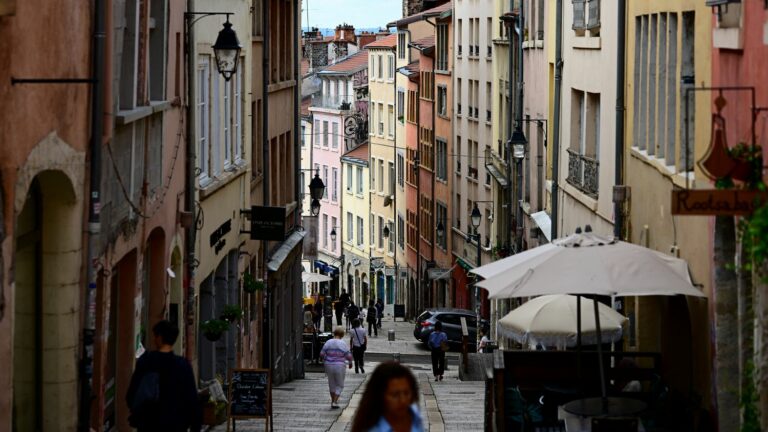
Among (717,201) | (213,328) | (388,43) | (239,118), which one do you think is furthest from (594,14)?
(388,43)

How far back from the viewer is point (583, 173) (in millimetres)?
27484

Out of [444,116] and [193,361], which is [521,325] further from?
[444,116]

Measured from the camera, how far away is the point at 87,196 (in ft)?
47.7

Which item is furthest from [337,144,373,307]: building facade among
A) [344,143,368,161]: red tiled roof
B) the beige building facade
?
the beige building facade

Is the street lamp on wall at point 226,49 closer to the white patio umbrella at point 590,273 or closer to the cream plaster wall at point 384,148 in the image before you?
the white patio umbrella at point 590,273

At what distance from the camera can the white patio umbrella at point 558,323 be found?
57.5ft

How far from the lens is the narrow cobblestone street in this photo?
69.5 feet

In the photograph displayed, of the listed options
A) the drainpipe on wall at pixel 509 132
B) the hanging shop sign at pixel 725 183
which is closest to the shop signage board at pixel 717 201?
the hanging shop sign at pixel 725 183

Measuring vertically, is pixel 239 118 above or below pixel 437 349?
above

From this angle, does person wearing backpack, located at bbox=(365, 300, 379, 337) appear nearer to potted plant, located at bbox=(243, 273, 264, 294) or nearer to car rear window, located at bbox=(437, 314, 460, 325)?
car rear window, located at bbox=(437, 314, 460, 325)

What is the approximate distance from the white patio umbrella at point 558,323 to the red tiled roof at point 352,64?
78.2m

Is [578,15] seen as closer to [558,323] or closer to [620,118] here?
[620,118]

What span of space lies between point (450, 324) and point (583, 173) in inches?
868

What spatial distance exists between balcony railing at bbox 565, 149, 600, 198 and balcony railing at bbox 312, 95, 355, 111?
2544 inches
